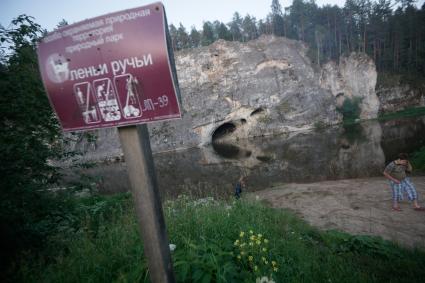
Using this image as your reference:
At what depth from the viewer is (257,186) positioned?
1328 centimetres

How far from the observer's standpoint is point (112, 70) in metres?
1.49

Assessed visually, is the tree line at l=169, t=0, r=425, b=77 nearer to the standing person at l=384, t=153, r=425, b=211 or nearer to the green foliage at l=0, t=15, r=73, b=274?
the standing person at l=384, t=153, r=425, b=211

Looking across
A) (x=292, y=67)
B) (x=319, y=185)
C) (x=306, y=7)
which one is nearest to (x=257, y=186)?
(x=319, y=185)

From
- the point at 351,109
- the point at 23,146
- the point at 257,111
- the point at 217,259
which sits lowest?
the point at 351,109

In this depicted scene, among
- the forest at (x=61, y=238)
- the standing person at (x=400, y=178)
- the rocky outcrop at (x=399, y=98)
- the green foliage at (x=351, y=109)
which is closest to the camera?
the forest at (x=61, y=238)

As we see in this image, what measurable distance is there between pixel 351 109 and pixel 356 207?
126 feet

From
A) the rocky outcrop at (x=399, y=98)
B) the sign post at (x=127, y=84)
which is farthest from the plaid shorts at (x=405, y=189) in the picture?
the rocky outcrop at (x=399, y=98)

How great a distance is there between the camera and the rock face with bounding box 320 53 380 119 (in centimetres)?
3969

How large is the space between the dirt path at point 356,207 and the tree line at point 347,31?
125ft

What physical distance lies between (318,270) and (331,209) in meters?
6.02

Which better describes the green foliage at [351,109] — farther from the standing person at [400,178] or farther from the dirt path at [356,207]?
the standing person at [400,178]

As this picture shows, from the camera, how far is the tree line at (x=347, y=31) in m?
43.0

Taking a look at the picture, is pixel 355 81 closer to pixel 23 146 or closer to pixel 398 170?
pixel 398 170

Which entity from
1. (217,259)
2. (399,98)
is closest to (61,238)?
(217,259)
